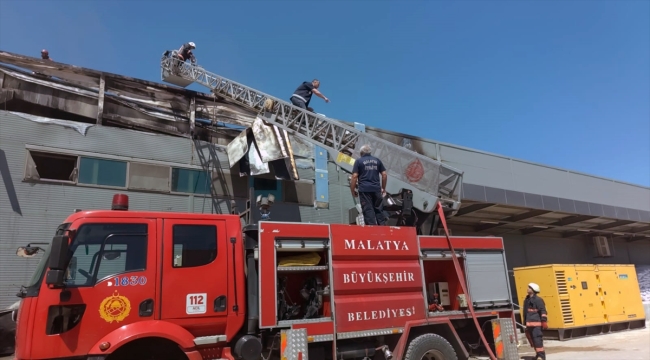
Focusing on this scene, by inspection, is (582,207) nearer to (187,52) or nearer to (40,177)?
(187,52)

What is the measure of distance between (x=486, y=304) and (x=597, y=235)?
18.2 m

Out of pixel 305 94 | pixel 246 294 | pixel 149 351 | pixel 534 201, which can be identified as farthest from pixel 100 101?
pixel 534 201

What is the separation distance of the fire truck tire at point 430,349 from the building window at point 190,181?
6.52 meters

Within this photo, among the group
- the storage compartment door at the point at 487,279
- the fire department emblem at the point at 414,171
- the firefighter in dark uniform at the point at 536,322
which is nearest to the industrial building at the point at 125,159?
the fire department emblem at the point at 414,171

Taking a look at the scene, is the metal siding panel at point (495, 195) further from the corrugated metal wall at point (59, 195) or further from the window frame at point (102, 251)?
the window frame at point (102, 251)

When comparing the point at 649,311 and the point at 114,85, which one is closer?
the point at 114,85

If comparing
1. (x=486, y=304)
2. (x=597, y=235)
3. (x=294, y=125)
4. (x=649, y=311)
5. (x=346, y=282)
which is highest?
(x=294, y=125)

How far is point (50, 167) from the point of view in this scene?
8992 mm

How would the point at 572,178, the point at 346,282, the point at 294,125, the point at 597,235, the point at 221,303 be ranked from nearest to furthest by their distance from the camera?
the point at 221,303 → the point at 346,282 → the point at 294,125 → the point at 572,178 → the point at 597,235

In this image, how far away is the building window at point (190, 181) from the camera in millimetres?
10188

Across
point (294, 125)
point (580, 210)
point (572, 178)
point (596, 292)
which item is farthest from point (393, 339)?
point (572, 178)

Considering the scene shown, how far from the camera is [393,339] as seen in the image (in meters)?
5.80

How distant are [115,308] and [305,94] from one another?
7.16 metres

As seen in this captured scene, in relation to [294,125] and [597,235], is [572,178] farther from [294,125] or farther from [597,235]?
[294,125]
